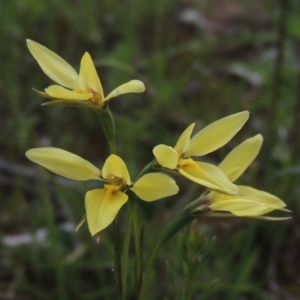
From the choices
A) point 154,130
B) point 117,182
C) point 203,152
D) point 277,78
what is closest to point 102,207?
point 117,182

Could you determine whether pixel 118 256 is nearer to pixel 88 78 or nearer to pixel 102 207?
pixel 102 207

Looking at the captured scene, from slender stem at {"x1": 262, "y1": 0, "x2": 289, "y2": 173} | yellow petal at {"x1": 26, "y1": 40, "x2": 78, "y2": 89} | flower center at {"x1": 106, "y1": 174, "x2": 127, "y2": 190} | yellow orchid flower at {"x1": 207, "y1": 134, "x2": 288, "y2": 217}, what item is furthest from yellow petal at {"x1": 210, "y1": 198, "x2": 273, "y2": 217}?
slender stem at {"x1": 262, "y1": 0, "x2": 289, "y2": 173}

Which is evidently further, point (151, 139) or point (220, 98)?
point (220, 98)

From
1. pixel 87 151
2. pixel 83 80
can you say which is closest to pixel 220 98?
pixel 87 151

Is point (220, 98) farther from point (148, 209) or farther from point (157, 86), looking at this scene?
point (148, 209)

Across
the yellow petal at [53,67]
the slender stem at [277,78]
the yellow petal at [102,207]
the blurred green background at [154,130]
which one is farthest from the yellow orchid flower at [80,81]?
the slender stem at [277,78]

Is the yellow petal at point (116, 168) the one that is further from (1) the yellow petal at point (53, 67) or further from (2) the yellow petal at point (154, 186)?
(1) the yellow petal at point (53, 67)

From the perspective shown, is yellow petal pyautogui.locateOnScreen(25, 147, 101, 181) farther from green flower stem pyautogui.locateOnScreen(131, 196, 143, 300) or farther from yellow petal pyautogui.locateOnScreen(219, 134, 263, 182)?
yellow petal pyautogui.locateOnScreen(219, 134, 263, 182)
